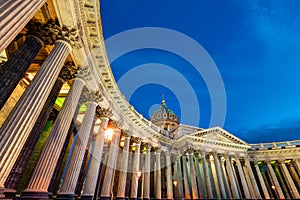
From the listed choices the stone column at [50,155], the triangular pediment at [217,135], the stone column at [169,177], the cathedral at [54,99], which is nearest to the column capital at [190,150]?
the triangular pediment at [217,135]

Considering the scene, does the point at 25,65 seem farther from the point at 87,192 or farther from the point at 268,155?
the point at 268,155

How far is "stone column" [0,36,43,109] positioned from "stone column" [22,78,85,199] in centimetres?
308

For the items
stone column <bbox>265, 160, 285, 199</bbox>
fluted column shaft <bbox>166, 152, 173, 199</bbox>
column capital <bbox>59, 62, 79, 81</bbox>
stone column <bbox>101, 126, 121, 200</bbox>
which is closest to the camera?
column capital <bbox>59, 62, 79, 81</bbox>

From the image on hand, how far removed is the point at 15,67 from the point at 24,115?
225 centimetres

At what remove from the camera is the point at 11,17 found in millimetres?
4320

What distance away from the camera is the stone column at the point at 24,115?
4879mm

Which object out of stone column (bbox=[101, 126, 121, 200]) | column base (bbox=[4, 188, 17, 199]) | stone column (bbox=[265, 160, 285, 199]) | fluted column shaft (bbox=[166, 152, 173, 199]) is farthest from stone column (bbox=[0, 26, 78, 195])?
stone column (bbox=[265, 160, 285, 199])

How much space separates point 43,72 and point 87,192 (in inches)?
395

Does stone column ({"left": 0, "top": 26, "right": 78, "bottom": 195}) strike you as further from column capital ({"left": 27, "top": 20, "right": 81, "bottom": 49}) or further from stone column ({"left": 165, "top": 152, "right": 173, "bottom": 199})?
stone column ({"left": 165, "top": 152, "right": 173, "bottom": 199})

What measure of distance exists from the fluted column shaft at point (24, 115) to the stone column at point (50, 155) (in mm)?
2437

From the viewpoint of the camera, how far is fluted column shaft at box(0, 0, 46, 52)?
13.4ft

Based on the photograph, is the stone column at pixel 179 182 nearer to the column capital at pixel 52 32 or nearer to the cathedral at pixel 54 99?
the cathedral at pixel 54 99

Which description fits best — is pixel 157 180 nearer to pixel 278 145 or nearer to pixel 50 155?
pixel 50 155

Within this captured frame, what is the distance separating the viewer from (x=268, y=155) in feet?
114
